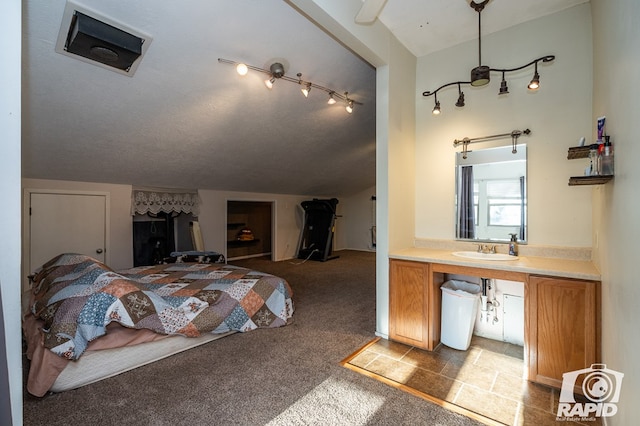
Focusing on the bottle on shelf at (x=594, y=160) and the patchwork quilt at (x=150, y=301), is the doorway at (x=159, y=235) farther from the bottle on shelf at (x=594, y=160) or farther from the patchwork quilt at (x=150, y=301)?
the bottle on shelf at (x=594, y=160)

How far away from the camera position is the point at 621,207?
4.21ft

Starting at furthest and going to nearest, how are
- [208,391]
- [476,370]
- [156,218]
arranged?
[156,218]
[476,370]
[208,391]

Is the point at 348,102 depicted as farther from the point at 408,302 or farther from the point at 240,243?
the point at 240,243

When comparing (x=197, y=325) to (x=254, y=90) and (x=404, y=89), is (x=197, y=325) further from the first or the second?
(x=404, y=89)

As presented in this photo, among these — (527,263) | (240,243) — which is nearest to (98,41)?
(527,263)

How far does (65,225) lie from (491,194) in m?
5.44

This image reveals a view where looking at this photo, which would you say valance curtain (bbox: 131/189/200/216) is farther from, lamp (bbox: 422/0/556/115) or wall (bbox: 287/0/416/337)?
lamp (bbox: 422/0/556/115)

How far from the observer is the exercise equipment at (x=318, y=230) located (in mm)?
7254

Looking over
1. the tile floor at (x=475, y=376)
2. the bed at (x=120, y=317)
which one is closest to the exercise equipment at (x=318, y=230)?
the bed at (x=120, y=317)

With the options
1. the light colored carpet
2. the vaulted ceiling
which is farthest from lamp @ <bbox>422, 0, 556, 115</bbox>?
the light colored carpet

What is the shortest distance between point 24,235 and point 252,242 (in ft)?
15.5

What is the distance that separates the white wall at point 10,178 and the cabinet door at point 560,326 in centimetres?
279

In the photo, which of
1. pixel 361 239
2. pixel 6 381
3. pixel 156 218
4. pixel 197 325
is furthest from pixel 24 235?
pixel 361 239

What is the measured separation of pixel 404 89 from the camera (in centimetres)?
301
